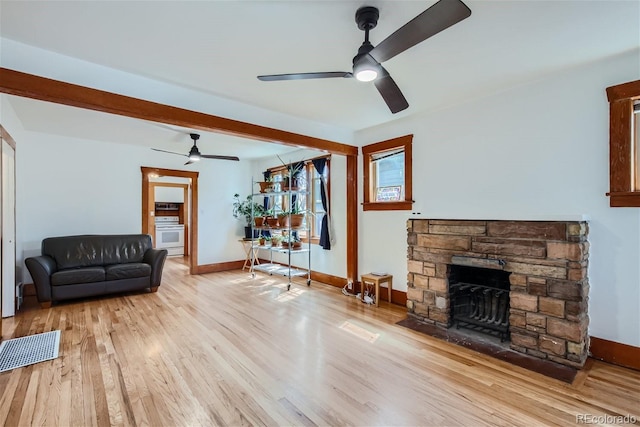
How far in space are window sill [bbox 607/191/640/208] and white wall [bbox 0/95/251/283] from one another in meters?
6.43

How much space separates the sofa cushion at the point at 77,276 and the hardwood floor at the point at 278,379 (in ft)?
1.76

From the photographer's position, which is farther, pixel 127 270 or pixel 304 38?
pixel 127 270

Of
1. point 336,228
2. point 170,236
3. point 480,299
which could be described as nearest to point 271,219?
point 336,228

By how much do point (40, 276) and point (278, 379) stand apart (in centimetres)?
383

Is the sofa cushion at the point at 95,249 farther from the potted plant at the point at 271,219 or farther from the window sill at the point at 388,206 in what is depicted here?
the window sill at the point at 388,206

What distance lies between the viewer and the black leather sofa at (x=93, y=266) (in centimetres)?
405

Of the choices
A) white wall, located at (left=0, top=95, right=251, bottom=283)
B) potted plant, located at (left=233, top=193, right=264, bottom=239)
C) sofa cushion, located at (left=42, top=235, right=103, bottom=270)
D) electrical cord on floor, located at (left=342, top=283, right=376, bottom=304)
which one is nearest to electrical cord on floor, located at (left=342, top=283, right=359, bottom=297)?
electrical cord on floor, located at (left=342, top=283, right=376, bottom=304)

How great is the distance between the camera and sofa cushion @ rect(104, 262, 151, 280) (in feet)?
14.7

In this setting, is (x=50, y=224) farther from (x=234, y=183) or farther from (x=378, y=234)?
(x=378, y=234)

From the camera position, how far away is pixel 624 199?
8.05 ft

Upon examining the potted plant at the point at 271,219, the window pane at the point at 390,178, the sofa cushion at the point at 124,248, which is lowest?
the sofa cushion at the point at 124,248

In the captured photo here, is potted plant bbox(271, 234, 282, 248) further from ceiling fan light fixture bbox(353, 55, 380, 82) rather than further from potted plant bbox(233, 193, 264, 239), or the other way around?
ceiling fan light fixture bbox(353, 55, 380, 82)

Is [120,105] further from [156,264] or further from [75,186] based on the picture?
[75,186]

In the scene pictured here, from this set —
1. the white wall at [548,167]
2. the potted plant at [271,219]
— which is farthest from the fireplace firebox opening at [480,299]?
the potted plant at [271,219]
